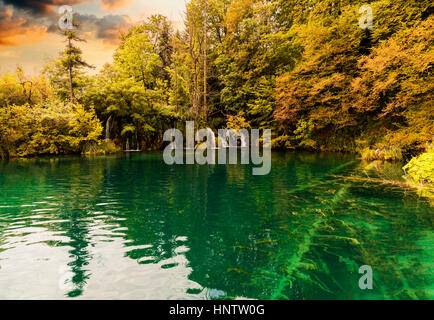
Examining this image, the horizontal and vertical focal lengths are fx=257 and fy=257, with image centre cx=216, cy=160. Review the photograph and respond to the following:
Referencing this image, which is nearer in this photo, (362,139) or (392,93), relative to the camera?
(392,93)

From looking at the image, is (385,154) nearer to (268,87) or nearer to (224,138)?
(268,87)

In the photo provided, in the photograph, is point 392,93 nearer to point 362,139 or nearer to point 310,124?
point 362,139

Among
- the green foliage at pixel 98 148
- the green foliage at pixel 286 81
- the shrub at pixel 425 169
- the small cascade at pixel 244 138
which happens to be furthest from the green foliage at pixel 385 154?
the green foliage at pixel 98 148

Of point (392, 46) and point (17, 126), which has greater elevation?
point (392, 46)

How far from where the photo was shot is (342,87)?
21.6 meters

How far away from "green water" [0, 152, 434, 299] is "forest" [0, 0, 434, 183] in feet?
40.1

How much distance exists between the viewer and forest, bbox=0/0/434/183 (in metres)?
16.5

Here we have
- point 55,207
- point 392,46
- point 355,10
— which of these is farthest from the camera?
point 355,10

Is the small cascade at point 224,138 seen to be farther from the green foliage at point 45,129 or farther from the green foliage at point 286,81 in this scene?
the green foliage at point 45,129

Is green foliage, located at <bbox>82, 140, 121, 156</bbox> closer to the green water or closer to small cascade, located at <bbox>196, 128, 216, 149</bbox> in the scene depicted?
small cascade, located at <bbox>196, 128, 216, 149</bbox>

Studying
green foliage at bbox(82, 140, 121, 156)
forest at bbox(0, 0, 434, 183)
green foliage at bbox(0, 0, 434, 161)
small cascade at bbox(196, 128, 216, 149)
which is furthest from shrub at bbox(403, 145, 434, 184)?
green foliage at bbox(82, 140, 121, 156)

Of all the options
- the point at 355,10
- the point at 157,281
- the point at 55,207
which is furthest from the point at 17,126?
the point at 355,10

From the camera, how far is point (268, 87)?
2822cm

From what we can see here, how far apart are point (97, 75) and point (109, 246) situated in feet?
87.9
